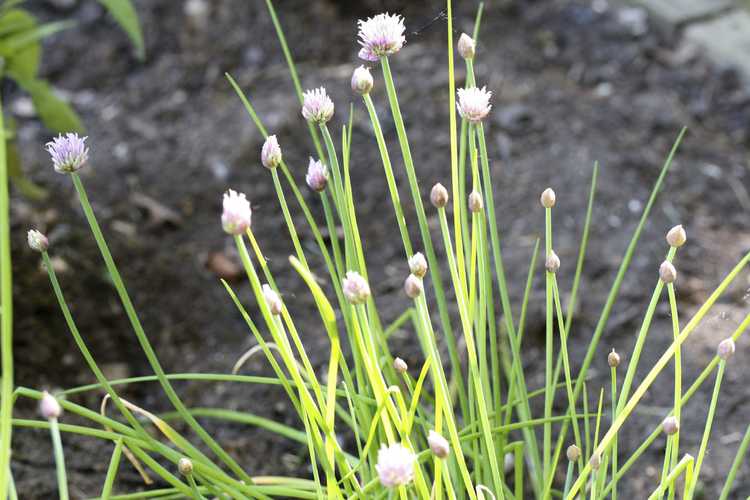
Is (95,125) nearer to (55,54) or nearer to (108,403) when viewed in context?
(55,54)

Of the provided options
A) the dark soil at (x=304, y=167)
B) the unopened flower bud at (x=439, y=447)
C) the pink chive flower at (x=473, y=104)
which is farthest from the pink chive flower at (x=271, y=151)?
the dark soil at (x=304, y=167)

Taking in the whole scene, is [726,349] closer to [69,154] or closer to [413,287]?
[413,287]

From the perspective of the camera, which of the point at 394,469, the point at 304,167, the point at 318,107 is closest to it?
the point at 394,469

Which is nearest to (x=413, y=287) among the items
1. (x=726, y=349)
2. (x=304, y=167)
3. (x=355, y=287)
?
(x=355, y=287)

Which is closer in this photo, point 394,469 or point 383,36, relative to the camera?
point 394,469

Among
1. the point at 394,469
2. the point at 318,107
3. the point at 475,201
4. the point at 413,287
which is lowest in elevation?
the point at 394,469

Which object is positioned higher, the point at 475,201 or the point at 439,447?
the point at 475,201

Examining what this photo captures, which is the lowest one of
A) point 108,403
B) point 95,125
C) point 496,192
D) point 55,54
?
point 108,403

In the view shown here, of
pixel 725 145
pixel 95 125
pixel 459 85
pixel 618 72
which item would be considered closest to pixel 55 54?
pixel 95 125
